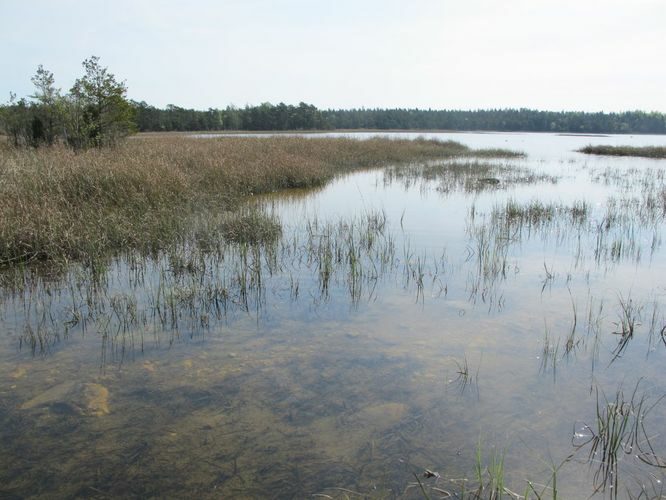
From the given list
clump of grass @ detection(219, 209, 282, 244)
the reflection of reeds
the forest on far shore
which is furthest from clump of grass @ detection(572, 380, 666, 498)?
the forest on far shore

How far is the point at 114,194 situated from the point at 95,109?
581 inches

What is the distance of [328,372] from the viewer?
14.8 feet

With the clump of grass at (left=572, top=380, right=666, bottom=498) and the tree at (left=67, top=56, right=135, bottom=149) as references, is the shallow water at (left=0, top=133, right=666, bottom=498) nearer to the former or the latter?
the clump of grass at (left=572, top=380, right=666, bottom=498)

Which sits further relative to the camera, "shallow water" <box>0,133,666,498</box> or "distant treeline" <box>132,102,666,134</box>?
"distant treeline" <box>132,102,666,134</box>

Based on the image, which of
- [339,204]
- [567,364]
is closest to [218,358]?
[567,364]

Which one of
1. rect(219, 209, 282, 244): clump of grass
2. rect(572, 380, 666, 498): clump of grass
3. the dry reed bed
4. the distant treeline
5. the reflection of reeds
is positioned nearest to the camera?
rect(572, 380, 666, 498): clump of grass

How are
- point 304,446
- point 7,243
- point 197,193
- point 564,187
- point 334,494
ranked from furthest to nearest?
point 564,187
point 197,193
point 7,243
point 304,446
point 334,494

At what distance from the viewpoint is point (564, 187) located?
18.5 metres

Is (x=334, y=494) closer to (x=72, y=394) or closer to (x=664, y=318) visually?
(x=72, y=394)

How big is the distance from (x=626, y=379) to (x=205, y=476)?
3.75 m

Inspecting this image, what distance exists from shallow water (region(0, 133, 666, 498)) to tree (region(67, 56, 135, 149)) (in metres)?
17.5

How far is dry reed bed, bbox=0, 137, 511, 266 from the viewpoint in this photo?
7.95 meters

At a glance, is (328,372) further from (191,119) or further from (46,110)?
(191,119)

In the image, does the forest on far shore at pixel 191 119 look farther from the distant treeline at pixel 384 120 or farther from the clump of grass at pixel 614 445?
the clump of grass at pixel 614 445
